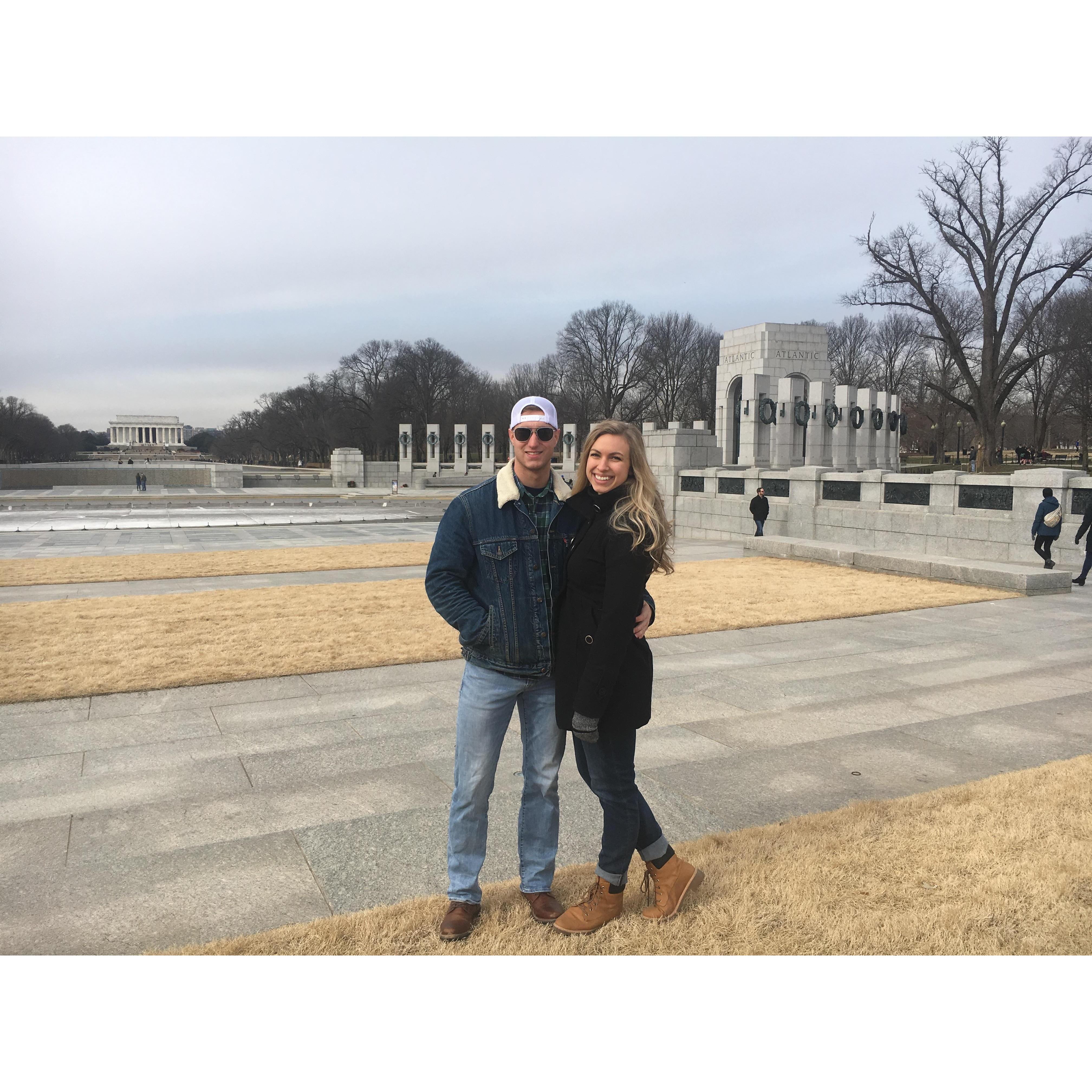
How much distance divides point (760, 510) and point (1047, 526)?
799cm

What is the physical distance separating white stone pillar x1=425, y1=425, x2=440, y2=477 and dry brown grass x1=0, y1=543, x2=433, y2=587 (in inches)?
1804

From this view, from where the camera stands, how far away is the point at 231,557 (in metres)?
17.2

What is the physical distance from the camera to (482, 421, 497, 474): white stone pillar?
227 feet

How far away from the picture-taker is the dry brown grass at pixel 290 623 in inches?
314

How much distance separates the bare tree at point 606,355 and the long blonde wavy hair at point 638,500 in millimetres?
77956

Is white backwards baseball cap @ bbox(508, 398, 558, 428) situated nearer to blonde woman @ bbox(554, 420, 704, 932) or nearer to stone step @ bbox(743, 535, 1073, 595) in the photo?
blonde woman @ bbox(554, 420, 704, 932)

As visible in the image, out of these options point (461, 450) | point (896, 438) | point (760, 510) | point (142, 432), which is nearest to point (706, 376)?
point (461, 450)

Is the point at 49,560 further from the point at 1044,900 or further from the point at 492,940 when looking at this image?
the point at 1044,900

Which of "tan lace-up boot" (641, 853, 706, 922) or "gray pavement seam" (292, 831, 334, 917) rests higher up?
"tan lace-up boot" (641, 853, 706, 922)

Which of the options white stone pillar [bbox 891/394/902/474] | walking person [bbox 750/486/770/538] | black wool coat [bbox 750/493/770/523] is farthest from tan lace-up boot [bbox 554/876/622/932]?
white stone pillar [bbox 891/394/902/474]

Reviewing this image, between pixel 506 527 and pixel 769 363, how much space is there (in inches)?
1627

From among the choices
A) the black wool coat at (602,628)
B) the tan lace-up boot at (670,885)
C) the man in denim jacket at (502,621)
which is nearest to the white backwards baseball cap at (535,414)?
the man in denim jacket at (502,621)

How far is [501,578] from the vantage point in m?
3.27

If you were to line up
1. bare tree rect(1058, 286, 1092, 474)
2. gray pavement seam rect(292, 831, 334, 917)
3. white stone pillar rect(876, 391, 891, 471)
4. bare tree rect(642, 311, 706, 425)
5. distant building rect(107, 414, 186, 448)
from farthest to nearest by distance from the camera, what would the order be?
1. distant building rect(107, 414, 186, 448)
2. bare tree rect(642, 311, 706, 425)
3. white stone pillar rect(876, 391, 891, 471)
4. bare tree rect(1058, 286, 1092, 474)
5. gray pavement seam rect(292, 831, 334, 917)
